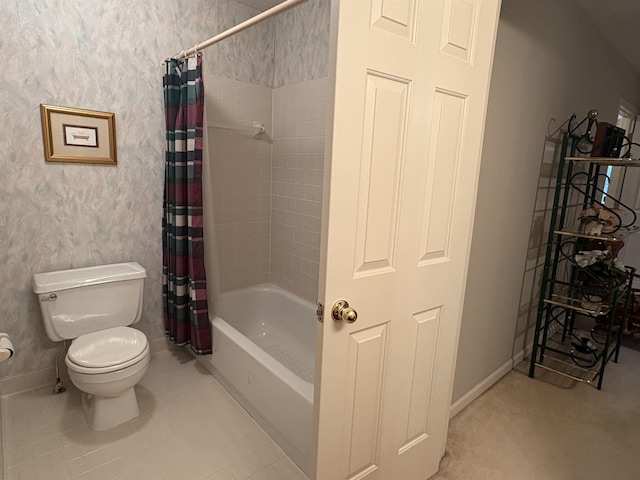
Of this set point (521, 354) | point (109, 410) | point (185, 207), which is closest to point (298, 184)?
point (185, 207)

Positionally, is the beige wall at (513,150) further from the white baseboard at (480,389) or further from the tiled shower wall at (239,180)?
the tiled shower wall at (239,180)

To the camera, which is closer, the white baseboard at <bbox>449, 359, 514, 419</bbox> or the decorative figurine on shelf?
the white baseboard at <bbox>449, 359, 514, 419</bbox>

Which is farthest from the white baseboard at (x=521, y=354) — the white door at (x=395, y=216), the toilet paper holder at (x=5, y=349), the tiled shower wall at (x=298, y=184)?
the toilet paper holder at (x=5, y=349)

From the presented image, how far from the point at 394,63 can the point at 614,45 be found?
10.0ft

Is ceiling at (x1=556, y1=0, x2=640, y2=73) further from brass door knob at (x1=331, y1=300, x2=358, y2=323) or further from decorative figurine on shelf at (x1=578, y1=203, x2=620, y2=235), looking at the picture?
brass door knob at (x1=331, y1=300, x2=358, y2=323)

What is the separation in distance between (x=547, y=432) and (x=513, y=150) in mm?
1532

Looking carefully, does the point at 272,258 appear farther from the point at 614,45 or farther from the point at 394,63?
the point at 614,45

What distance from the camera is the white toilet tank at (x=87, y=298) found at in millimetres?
1855

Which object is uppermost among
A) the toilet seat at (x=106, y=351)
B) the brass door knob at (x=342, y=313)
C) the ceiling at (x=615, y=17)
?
the ceiling at (x=615, y=17)

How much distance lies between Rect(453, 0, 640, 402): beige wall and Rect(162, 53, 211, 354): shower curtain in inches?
59.9

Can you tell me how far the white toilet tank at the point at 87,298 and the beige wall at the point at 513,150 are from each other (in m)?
1.87

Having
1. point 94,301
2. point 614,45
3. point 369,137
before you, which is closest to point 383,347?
point 369,137

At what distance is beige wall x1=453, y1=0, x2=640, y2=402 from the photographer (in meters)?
1.76

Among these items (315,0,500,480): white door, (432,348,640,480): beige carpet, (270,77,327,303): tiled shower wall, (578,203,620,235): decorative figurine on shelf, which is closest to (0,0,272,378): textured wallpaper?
(270,77,327,303): tiled shower wall
